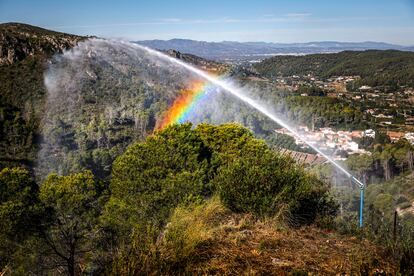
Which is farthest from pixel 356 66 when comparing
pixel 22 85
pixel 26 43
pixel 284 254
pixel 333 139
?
pixel 284 254

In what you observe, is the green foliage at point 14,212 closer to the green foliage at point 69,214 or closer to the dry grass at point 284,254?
the green foliage at point 69,214

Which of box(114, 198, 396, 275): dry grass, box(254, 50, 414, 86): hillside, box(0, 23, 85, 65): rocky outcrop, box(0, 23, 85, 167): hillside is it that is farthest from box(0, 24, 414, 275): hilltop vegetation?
box(254, 50, 414, 86): hillside

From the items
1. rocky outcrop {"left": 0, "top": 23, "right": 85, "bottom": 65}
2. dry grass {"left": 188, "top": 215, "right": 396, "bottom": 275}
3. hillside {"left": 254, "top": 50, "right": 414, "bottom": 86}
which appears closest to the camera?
dry grass {"left": 188, "top": 215, "right": 396, "bottom": 275}

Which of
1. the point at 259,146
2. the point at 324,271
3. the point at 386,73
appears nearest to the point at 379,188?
the point at 259,146

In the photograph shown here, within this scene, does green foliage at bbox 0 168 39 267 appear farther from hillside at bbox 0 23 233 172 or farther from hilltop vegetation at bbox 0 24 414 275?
hillside at bbox 0 23 233 172

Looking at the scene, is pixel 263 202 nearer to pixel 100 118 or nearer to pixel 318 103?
pixel 100 118

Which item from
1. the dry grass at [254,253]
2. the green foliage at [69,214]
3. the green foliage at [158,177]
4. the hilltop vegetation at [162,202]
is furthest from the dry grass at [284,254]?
the green foliage at [69,214]
